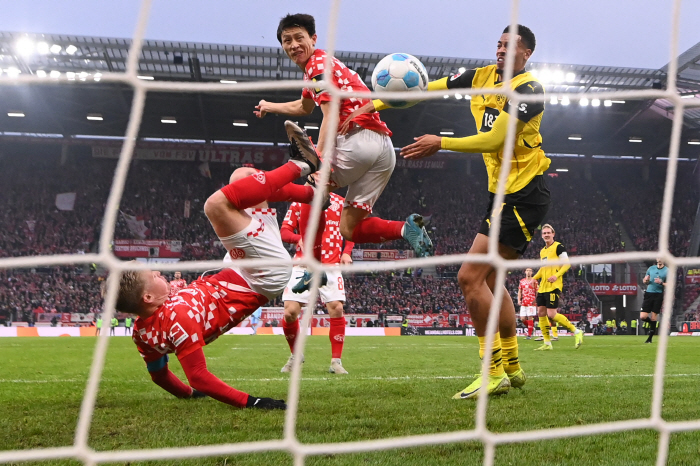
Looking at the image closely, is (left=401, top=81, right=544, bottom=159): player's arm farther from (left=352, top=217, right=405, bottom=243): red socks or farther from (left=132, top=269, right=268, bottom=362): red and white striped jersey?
(left=132, top=269, right=268, bottom=362): red and white striped jersey

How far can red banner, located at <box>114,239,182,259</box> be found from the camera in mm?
21812

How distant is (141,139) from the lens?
23.9 metres

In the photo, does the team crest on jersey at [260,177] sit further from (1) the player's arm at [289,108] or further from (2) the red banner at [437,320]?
(2) the red banner at [437,320]

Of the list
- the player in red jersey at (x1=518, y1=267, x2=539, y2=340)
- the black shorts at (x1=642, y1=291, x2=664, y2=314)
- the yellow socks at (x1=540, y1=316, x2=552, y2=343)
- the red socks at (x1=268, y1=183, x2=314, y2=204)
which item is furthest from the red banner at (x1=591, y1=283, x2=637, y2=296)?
the red socks at (x1=268, y1=183, x2=314, y2=204)

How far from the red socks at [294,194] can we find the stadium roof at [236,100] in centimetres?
1330

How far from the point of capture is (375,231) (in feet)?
12.8

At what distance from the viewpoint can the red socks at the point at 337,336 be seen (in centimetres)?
535

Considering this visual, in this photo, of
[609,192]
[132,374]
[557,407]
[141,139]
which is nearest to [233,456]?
[557,407]

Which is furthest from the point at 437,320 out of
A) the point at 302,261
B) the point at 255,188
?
the point at 302,261

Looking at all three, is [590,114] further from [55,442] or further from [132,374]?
[55,442]

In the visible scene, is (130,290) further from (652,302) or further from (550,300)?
(652,302)

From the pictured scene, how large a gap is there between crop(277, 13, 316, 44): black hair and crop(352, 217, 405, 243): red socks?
122 centimetres

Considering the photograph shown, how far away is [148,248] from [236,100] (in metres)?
6.63

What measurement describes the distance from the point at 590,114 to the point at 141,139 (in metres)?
17.1
